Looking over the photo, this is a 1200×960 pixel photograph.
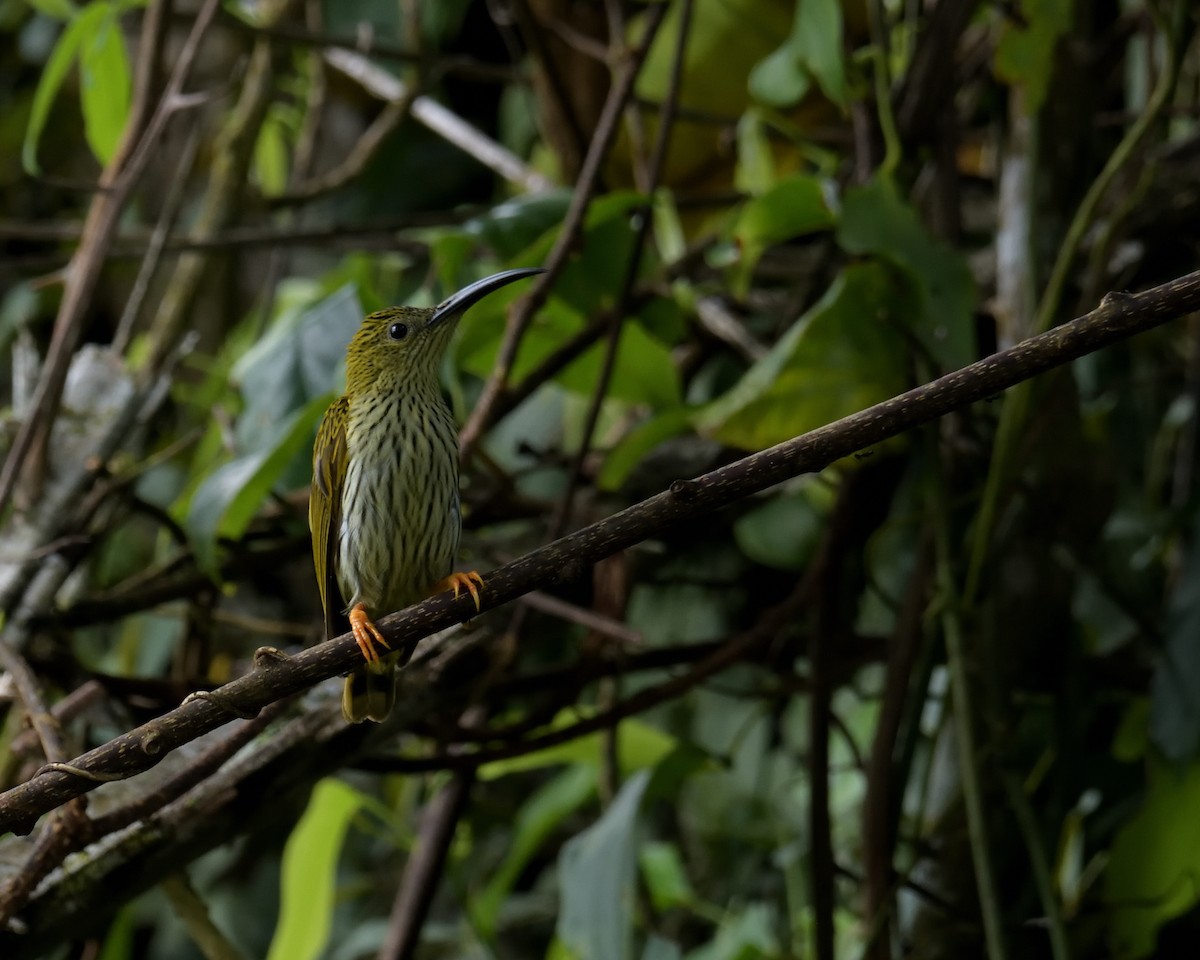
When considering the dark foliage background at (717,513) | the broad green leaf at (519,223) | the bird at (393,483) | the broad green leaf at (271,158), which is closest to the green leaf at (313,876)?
the dark foliage background at (717,513)

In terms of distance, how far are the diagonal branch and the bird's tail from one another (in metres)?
0.66

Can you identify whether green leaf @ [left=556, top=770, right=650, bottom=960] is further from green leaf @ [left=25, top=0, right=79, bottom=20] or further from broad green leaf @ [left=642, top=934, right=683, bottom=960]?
green leaf @ [left=25, top=0, right=79, bottom=20]

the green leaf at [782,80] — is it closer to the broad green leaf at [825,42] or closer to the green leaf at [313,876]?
the broad green leaf at [825,42]

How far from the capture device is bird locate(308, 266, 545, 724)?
2.40m

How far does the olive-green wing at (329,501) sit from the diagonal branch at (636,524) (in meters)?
0.97

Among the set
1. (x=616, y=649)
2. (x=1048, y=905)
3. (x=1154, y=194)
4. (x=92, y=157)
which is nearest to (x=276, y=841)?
(x=616, y=649)

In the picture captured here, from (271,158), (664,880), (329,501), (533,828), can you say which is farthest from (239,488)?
(271,158)

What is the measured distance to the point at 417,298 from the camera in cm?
318

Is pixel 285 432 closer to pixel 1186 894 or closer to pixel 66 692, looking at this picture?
pixel 66 692

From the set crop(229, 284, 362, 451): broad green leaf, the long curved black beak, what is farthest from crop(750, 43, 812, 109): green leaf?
crop(229, 284, 362, 451): broad green leaf

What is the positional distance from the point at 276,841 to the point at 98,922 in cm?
184

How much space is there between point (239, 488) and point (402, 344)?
42cm

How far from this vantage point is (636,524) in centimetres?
142

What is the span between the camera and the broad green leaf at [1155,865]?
260 centimetres
